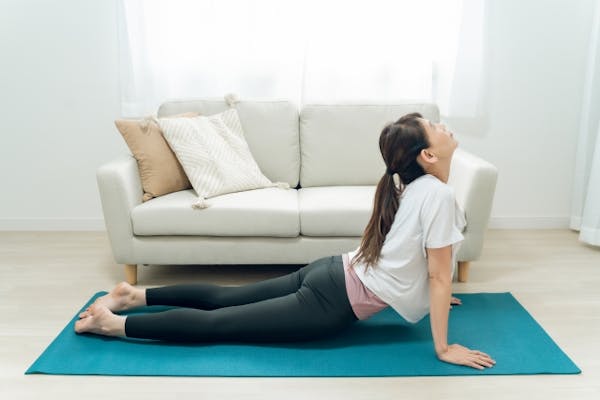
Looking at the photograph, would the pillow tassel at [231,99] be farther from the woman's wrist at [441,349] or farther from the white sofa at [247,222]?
the woman's wrist at [441,349]

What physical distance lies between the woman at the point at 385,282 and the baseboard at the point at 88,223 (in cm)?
168

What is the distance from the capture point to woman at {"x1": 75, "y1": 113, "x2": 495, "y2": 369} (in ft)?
6.68

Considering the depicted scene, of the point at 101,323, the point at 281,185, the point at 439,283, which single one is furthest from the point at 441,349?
the point at 281,185

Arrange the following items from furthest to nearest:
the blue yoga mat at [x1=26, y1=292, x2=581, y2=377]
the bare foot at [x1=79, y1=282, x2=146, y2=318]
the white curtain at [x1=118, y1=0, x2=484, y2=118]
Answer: the white curtain at [x1=118, y1=0, x2=484, y2=118] < the bare foot at [x1=79, y1=282, x2=146, y2=318] < the blue yoga mat at [x1=26, y1=292, x2=581, y2=377]

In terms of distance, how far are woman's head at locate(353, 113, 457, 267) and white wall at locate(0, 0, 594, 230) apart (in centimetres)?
180

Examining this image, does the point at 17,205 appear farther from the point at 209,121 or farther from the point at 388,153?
the point at 388,153

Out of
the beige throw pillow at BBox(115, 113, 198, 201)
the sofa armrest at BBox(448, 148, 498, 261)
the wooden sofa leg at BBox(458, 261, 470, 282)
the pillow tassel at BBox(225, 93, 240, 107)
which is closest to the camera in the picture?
the sofa armrest at BBox(448, 148, 498, 261)

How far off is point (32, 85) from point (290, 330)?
2.51m

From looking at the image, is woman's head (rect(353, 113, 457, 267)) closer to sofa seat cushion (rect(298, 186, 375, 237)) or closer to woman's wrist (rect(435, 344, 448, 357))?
woman's wrist (rect(435, 344, 448, 357))

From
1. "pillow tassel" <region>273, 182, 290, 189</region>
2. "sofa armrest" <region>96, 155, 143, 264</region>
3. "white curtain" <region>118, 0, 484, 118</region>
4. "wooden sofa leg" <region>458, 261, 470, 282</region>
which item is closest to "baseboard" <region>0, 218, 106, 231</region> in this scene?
"white curtain" <region>118, 0, 484, 118</region>

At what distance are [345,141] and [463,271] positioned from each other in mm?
891

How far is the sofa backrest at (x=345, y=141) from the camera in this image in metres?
3.24

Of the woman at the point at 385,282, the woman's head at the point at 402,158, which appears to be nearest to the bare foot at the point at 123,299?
the woman at the point at 385,282

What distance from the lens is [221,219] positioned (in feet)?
9.17
